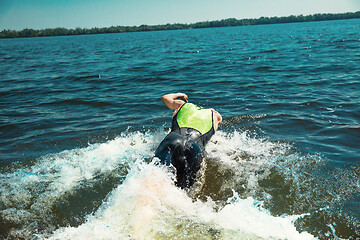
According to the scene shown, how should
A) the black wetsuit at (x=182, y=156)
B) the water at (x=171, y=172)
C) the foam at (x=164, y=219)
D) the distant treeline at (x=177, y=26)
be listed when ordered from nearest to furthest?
the foam at (x=164, y=219), the water at (x=171, y=172), the black wetsuit at (x=182, y=156), the distant treeline at (x=177, y=26)

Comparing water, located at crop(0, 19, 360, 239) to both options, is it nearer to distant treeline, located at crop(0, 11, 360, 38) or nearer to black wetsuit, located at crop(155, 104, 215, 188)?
black wetsuit, located at crop(155, 104, 215, 188)

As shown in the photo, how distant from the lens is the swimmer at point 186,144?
4285mm

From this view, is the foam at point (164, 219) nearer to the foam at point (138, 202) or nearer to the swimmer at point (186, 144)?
the foam at point (138, 202)

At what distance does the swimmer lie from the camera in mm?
4285

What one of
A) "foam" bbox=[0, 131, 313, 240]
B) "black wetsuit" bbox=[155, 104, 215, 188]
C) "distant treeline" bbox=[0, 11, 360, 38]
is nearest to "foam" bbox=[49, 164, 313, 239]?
"foam" bbox=[0, 131, 313, 240]

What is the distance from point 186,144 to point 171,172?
20.3 inches

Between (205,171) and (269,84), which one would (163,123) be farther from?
(269,84)

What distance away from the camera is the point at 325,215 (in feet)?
12.8

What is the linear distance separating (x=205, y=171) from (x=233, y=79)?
8876mm

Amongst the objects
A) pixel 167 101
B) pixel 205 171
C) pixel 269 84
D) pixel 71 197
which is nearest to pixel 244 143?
pixel 205 171

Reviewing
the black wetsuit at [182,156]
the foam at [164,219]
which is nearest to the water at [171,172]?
the foam at [164,219]

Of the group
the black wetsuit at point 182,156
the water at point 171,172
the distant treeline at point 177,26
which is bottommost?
the water at point 171,172

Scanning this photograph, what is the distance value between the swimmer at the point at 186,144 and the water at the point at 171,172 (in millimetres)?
220

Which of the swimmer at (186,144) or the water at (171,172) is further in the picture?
the swimmer at (186,144)
